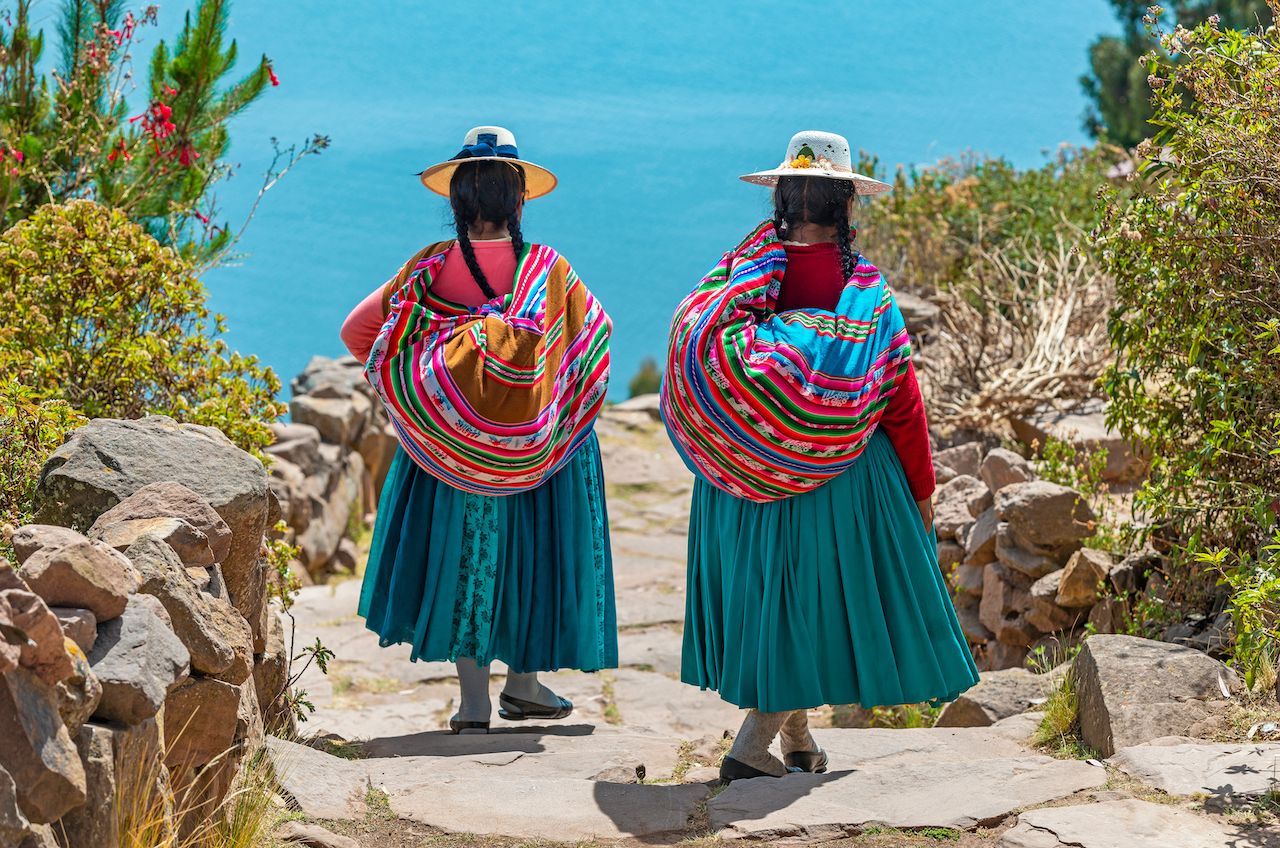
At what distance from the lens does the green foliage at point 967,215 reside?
10461mm

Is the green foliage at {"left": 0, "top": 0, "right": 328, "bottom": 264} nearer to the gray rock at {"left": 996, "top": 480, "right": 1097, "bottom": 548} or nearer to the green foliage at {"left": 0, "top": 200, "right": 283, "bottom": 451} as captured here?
the green foliage at {"left": 0, "top": 200, "right": 283, "bottom": 451}

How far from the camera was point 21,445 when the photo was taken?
392cm

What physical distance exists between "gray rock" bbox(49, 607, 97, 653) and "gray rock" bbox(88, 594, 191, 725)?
41mm

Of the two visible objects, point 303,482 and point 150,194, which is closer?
point 150,194

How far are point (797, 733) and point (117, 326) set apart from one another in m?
2.94

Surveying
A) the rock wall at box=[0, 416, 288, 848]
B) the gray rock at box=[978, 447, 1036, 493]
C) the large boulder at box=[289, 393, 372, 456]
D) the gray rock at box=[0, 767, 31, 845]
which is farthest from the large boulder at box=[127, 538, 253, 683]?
the large boulder at box=[289, 393, 372, 456]

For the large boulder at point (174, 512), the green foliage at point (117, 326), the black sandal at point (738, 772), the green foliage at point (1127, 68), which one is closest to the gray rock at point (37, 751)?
the large boulder at point (174, 512)

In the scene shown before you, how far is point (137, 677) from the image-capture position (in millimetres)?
2393

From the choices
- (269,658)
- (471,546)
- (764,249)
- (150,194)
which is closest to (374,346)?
(471,546)

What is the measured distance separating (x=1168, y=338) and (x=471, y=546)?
2402 millimetres

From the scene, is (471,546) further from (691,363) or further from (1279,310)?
(1279,310)

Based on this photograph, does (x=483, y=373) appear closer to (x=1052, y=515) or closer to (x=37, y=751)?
(x=37, y=751)

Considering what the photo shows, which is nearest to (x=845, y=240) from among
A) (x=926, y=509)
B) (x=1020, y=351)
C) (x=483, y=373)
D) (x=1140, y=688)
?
(x=926, y=509)

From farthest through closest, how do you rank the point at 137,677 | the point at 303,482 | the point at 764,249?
the point at 303,482 → the point at 764,249 → the point at 137,677
